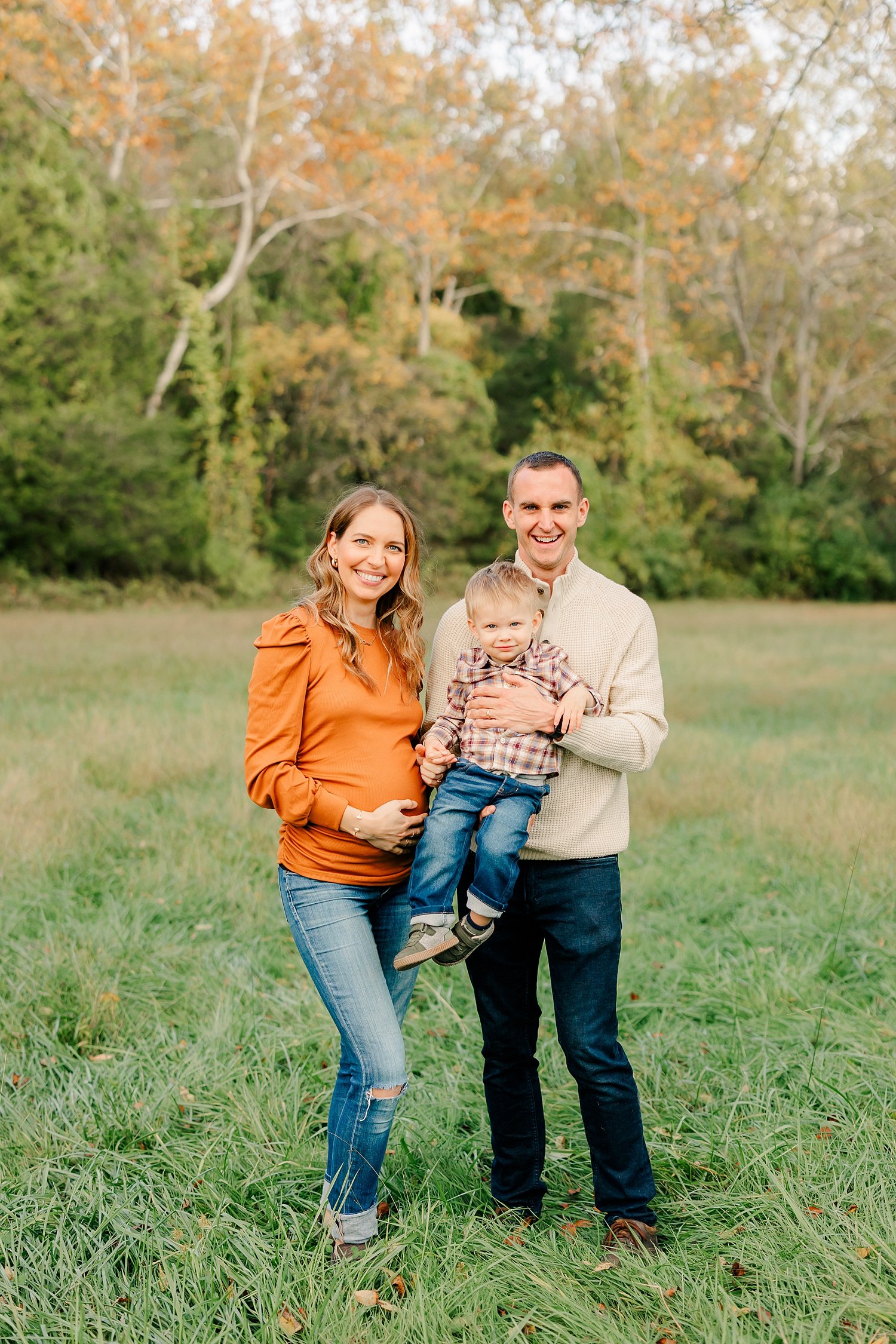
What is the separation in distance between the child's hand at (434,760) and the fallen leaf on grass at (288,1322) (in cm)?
131

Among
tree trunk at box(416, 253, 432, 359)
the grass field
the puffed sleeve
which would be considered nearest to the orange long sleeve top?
the puffed sleeve

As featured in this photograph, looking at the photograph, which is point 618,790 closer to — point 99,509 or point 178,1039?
point 178,1039

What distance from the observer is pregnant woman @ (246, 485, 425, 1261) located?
2809mm

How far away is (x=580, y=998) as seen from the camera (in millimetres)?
2898

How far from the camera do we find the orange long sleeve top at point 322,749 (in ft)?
9.26

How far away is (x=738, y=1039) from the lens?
4.27m

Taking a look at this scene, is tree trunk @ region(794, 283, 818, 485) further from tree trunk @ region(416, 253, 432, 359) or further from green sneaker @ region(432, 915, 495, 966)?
green sneaker @ region(432, 915, 495, 966)

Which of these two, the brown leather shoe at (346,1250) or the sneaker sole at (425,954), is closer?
the sneaker sole at (425,954)

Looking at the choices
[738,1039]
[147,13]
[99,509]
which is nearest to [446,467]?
[99,509]

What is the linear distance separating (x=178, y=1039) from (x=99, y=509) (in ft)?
67.2

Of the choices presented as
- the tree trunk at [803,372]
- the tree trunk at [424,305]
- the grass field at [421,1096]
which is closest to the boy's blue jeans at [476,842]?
the grass field at [421,1096]


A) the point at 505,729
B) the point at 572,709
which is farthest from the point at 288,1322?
the point at 572,709

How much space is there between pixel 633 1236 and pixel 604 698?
1.42m

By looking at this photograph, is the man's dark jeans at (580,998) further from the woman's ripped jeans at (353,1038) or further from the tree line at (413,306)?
the tree line at (413,306)
